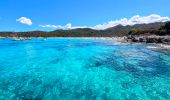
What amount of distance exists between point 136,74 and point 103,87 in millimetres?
5785

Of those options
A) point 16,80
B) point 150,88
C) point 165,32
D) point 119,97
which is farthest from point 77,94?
point 165,32

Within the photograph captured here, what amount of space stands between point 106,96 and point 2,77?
37.5 feet

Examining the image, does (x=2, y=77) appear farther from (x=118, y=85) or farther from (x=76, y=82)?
(x=118, y=85)

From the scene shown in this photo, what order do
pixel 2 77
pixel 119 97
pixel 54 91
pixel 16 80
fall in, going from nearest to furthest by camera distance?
pixel 119 97, pixel 54 91, pixel 16 80, pixel 2 77

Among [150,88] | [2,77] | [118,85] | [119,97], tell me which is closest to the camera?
[119,97]

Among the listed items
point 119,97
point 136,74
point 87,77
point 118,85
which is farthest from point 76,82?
point 136,74

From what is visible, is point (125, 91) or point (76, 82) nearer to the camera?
point (125, 91)

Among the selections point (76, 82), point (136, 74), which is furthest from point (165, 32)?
point (76, 82)

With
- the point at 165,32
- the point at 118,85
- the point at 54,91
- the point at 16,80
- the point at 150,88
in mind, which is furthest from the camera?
the point at 165,32

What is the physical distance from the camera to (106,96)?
14.1m

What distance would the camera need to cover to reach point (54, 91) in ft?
49.6

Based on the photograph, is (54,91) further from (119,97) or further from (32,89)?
(119,97)

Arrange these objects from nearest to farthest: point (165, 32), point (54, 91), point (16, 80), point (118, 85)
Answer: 1. point (54, 91)
2. point (118, 85)
3. point (16, 80)
4. point (165, 32)

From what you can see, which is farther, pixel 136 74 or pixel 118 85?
pixel 136 74
